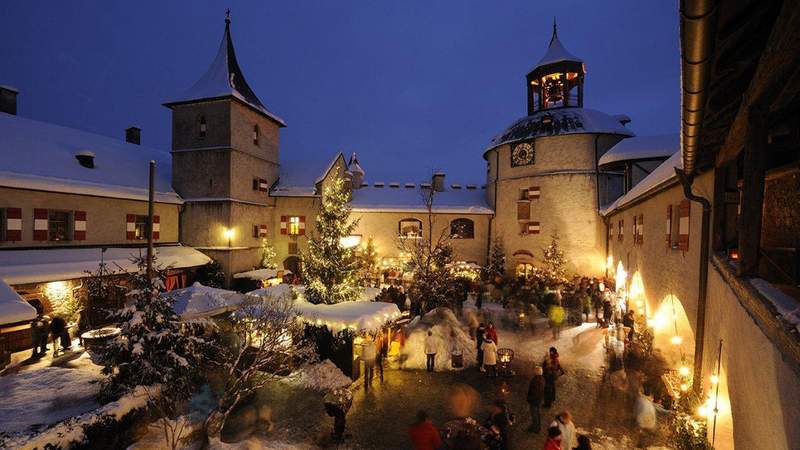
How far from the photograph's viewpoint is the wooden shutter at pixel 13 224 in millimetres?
15367

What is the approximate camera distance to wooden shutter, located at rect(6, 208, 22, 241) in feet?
50.4

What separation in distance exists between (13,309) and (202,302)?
5001 mm

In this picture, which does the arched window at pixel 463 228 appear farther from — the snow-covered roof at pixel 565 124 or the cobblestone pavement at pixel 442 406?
the cobblestone pavement at pixel 442 406

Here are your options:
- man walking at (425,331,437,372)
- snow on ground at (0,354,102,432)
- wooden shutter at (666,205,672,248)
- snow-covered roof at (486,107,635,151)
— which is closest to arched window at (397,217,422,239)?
snow-covered roof at (486,107,635,151)

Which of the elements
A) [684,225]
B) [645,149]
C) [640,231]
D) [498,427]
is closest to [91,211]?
[498,427]

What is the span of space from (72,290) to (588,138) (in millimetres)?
30964

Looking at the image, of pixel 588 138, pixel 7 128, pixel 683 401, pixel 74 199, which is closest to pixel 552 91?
pixel 588 138

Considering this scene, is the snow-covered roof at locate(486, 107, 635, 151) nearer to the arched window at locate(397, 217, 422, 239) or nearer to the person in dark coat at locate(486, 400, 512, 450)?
the arched window at locate(397, 217, 422, 239)

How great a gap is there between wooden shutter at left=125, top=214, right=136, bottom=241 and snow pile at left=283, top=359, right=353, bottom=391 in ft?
47.7

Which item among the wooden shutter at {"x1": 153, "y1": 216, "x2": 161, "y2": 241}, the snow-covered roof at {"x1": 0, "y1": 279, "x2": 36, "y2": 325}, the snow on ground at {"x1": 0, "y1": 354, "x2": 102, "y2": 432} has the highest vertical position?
the wooden shutter at {"x1": 153, "y1": 216, "x2": 161, "y2": 241}

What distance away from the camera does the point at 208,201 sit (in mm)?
23750

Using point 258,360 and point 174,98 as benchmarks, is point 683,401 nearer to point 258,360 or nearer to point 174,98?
point 258,360

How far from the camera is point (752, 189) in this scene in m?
4.67

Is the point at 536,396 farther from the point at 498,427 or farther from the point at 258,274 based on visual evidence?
the point at 258,274
